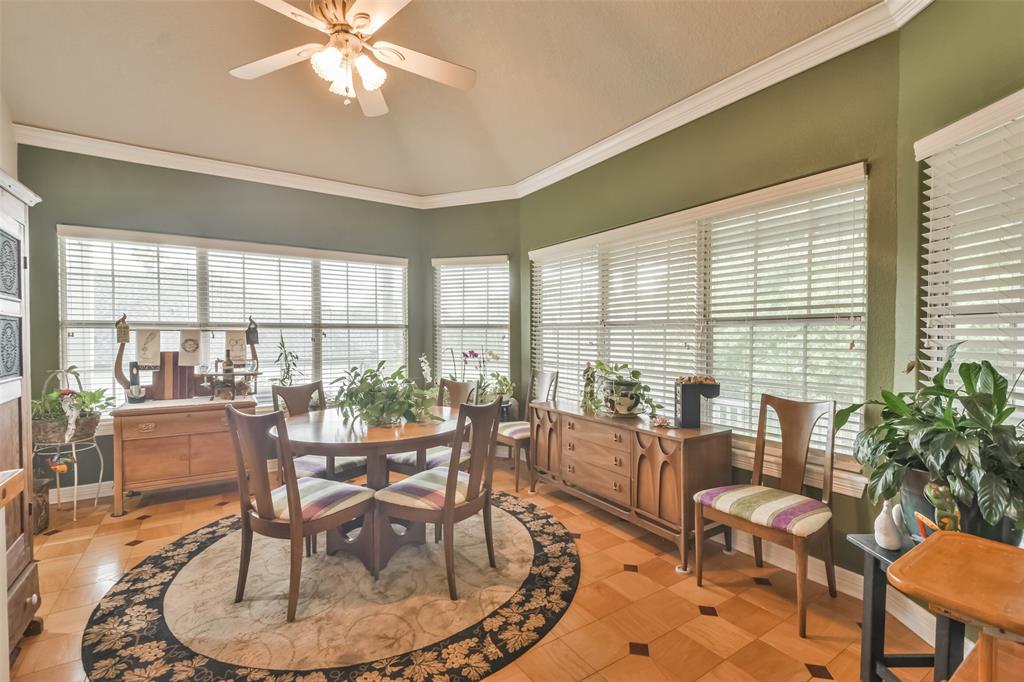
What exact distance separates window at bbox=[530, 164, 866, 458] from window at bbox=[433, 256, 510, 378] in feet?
3.54

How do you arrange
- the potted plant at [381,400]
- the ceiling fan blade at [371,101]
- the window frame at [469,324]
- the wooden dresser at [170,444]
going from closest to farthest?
the ceiling fan blade at [371,101], the potted plant at [381,400], the wooden dresser at [170,444], the window frame at [469,324]

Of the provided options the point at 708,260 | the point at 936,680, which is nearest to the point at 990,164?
the point at 708,260

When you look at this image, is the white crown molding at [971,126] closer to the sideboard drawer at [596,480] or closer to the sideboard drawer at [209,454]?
the sideboard drawer at [596,480]

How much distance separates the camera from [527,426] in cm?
431

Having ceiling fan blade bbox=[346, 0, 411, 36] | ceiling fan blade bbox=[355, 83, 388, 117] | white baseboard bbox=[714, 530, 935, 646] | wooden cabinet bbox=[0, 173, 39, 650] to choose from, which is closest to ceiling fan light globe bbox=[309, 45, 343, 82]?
ceiling fan blade bbox=[346, 0, 411, 36]

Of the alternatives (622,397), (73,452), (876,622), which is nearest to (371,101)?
(622,397)

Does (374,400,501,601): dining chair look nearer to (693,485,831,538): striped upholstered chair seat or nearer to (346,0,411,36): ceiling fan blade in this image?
(693,485,831,538): striped upholstered chair seat

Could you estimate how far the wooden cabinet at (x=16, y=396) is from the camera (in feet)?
6.45

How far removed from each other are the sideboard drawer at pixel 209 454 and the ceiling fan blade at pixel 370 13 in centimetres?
313

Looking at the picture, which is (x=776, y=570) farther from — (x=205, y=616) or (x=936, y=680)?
(x=205, y=616)

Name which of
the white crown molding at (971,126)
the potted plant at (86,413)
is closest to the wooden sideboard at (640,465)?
the white crown molding at (971,126)

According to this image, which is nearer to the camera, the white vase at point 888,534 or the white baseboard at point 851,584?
the white vase at point 888,534

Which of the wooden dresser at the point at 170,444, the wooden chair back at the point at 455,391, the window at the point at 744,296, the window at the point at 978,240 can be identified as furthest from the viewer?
the wooden chair back at the point at 455,391

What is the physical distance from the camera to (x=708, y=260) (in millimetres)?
3242
